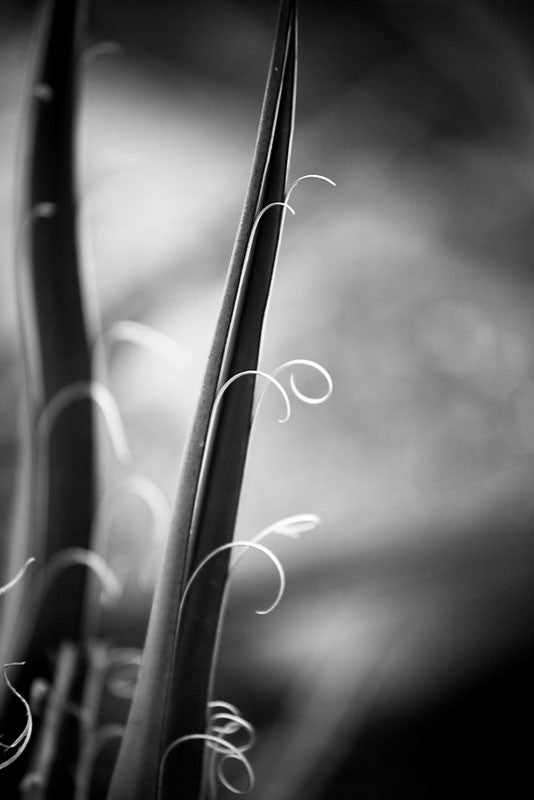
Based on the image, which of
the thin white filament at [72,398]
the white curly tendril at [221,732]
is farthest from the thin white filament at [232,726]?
the thin white filament at [72,398]

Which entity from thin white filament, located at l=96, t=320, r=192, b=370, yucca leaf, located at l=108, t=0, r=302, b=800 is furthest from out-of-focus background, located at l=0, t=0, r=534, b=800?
yucca leaf, located at l=108, t=0, r=302, b=800

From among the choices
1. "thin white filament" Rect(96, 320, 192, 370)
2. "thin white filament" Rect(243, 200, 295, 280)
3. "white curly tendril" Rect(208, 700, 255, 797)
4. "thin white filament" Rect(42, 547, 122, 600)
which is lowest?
"white curly tendril" Rect(208, 700, 255, 797)

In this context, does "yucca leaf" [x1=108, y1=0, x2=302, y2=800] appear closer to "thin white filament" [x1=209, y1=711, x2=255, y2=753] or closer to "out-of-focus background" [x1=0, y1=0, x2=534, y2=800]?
"thin white filament" [x1=209, y1=711, x2=255, y2=753]

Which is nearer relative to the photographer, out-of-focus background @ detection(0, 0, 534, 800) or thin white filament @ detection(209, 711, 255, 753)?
thin white filament @ detection(209, 711, 255, 753)

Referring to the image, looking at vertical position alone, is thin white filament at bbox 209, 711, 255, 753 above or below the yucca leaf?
below

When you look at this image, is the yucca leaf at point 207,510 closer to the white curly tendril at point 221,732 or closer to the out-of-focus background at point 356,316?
the white curly tendril at point 221,732

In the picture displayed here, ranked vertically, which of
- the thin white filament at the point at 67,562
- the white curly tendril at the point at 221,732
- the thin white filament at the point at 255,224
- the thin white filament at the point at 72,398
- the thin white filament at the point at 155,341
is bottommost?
the white curly tendril at the point at 221,732

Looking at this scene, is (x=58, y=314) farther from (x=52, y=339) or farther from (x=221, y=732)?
(x=221, y=732)
